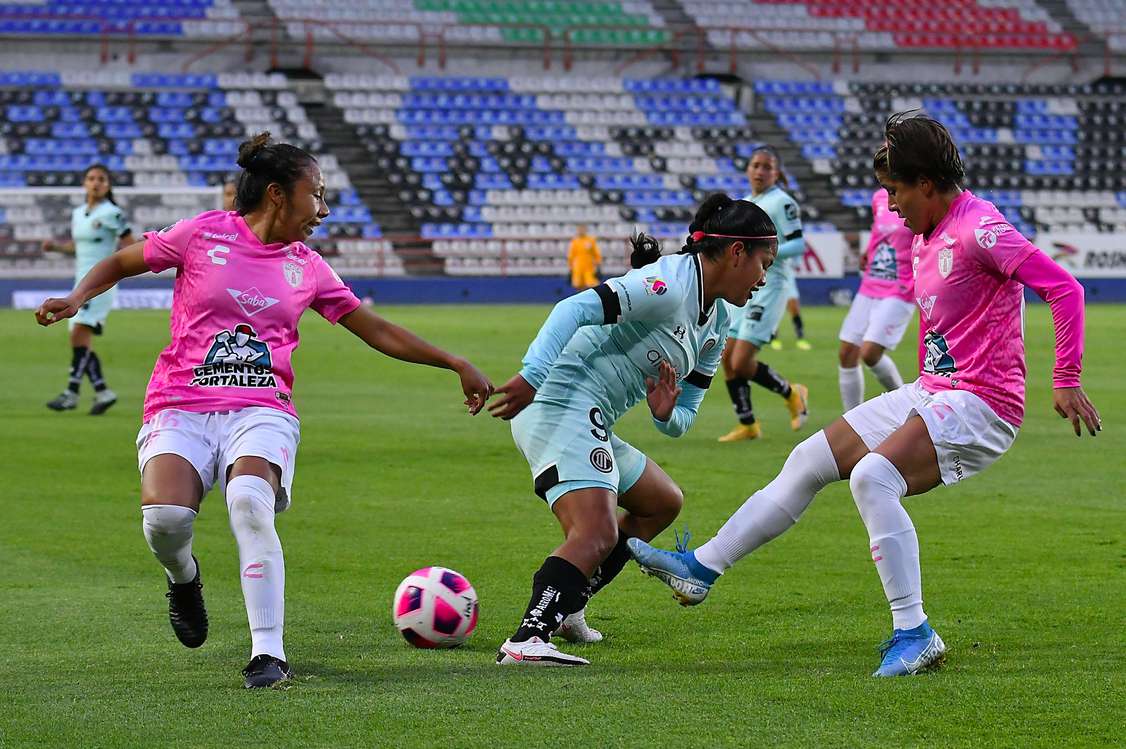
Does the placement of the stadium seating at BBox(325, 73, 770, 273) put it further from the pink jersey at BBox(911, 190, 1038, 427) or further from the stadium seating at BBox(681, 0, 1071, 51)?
the pink jersey at BBox(911, 190, 1038, 427)

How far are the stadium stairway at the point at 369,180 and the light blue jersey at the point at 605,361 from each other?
3239 cm

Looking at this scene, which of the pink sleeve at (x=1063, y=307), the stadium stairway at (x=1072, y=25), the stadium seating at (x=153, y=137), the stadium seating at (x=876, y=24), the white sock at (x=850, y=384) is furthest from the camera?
the stadium stairway at (x=1072, y=25)

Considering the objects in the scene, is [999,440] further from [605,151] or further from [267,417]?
[605,151]

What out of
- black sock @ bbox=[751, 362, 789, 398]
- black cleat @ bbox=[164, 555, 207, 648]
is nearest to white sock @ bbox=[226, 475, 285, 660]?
black cleat @ bbox=[164, 555, 207, 648]

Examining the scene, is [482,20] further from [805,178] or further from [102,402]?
[102,402]

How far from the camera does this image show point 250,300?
5895 mm

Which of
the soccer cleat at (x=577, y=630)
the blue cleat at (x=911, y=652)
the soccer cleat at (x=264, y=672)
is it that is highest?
the soccer cleat at (x=264, y=672)

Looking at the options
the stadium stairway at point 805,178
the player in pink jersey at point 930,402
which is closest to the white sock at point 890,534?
the player in pink jersey at point 930,402

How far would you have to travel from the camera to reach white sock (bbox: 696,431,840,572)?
242 inches

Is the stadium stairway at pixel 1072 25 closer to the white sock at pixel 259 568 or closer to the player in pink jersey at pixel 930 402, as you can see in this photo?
the player in pink jersey at pixel 930 402

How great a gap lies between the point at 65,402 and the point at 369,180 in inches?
1014

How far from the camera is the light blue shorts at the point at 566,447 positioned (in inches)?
241

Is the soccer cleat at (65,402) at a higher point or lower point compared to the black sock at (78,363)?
lower

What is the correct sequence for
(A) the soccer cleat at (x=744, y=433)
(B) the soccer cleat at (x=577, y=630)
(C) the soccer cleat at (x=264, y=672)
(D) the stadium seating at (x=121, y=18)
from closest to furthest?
(C) the soccer cleat at (x=264, y=672) → (B) the soccer cleat at (x=577, y=630) → (A) the soccer cleat at (x=744, y=433) → (D) the stadium seating at (x=121, y=18)
